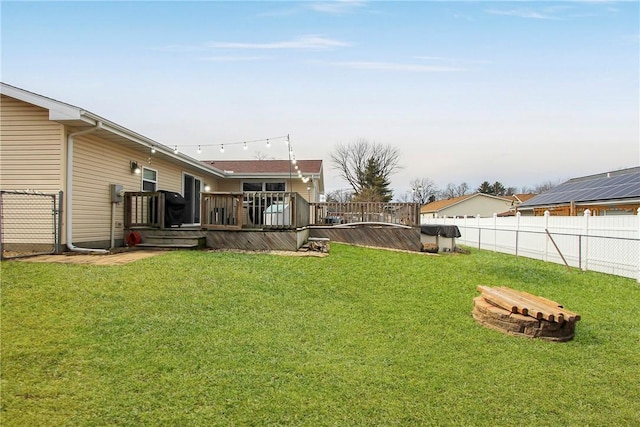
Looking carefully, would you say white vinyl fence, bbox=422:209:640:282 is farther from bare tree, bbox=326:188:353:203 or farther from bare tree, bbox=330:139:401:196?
bare tree, bbox=326:188:353:203

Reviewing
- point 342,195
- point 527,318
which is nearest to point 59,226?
point 527,318

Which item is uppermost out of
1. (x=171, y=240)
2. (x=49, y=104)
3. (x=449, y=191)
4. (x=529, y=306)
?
(x=449, y=191)

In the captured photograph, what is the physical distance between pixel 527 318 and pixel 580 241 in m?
5.75

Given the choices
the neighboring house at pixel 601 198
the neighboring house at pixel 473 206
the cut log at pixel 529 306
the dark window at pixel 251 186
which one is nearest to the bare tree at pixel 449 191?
the neighboring house at pixel 473 206

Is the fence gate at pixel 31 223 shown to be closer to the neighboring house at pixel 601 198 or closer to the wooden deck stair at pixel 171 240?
the wooden deck stair at pixel 171 240

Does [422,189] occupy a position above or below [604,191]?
above

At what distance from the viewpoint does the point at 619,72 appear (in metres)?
10.6

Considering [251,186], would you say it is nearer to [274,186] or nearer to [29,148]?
[274,186]

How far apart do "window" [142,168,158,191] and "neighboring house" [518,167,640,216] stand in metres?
15.9

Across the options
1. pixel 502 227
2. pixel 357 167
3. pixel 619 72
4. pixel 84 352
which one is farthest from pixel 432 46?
pixel 357 167

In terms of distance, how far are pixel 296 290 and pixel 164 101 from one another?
47.7 feet

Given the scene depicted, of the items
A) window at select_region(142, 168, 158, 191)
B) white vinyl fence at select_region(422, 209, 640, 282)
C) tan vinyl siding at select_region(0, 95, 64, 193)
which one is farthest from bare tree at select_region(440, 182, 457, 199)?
tan vinyl siding at select_region(0, 95, 64, 193)

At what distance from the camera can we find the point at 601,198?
1394 cm

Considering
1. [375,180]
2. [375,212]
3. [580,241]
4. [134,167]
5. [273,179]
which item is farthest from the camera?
[375,180]
